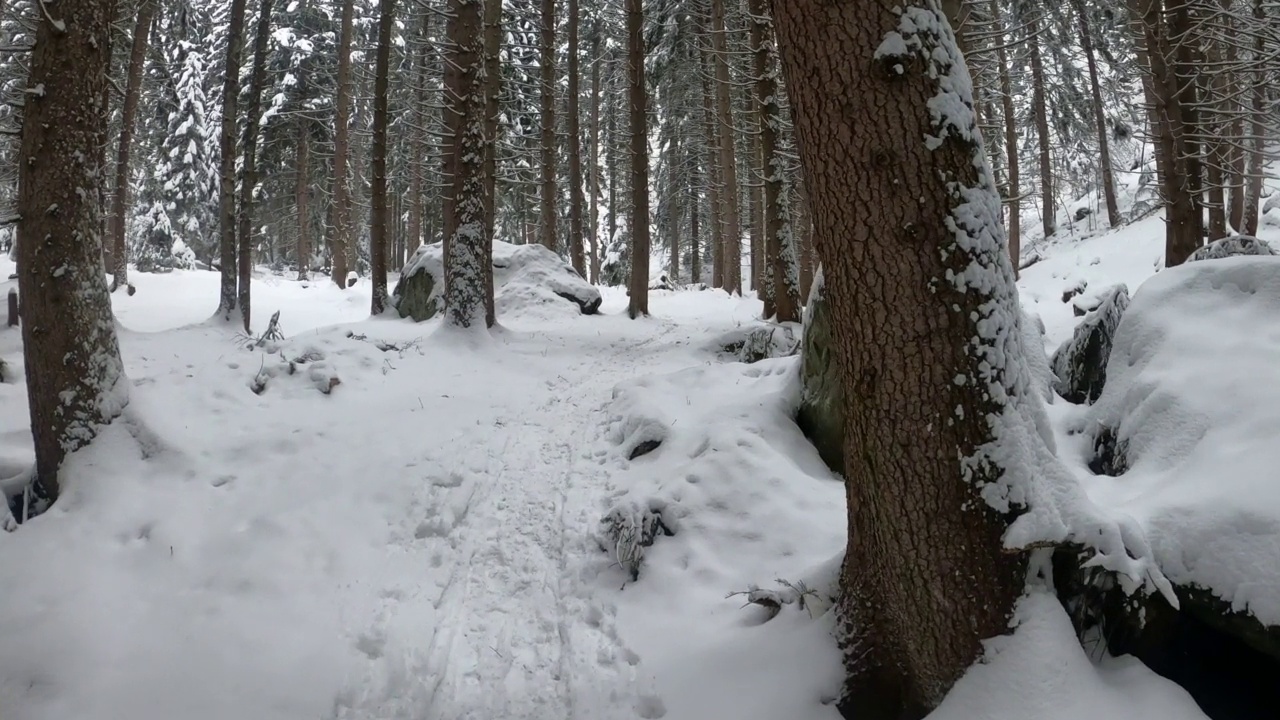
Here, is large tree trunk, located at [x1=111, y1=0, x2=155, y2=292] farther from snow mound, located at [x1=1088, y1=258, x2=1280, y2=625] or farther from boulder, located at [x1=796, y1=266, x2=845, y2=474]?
snow mound, located at [x1=1088, y1=258, x2=1280, y2=625]

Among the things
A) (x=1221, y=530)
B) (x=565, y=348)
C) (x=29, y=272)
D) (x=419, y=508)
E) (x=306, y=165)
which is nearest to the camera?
(x=1221, y=530)

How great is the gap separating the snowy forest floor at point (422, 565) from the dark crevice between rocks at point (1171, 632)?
0.50 feet

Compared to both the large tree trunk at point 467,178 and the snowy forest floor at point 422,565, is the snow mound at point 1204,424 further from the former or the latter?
the large tree trunk at point 467,178

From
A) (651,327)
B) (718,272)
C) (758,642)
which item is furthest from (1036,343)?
(718,272)

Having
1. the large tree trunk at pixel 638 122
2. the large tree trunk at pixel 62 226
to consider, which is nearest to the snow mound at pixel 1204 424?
the large tree trunk at pixel 62 226

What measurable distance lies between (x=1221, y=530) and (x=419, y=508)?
478 cm

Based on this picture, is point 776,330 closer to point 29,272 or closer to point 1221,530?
point 1221,530

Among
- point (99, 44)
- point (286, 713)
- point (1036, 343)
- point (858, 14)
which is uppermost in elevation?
point (99, 44)

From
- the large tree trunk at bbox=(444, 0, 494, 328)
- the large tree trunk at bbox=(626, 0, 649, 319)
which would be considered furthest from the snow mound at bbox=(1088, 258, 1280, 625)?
the large tree trunk at bbox=(626, 0, 649, 319)

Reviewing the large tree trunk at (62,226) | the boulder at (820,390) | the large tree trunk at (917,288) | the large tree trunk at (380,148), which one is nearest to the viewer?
the large tree trunk at (917,288)

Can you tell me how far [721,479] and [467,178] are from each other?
700 centimetres

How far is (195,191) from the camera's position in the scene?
2655cm

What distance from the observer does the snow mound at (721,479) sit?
4.59 metres

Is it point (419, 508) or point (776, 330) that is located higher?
point (776, 330)
